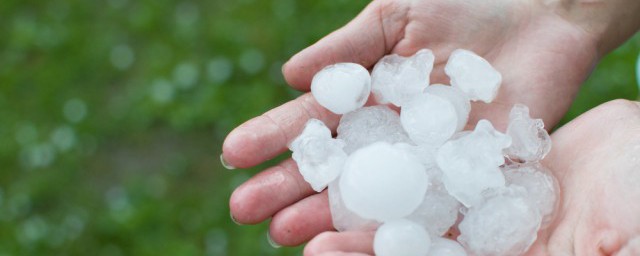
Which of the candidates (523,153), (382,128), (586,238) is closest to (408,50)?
(382,128)

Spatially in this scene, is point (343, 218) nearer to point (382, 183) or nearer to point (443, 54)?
point (382, 183)

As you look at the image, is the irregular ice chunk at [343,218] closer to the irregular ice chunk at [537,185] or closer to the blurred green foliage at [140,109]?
the irregular ice chunk at [537,185]

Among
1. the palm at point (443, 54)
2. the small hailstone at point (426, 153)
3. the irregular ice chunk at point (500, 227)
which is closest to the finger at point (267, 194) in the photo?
the palm at point (443, 54)

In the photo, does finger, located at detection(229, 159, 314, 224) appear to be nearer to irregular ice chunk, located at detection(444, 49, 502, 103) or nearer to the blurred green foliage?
irregular ice chunk, located at detection(444, 49, 502, 103)

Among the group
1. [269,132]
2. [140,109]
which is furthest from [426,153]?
[140,109]

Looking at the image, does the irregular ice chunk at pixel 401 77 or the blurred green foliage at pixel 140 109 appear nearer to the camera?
the irregular ice chunk at pixel 401 77

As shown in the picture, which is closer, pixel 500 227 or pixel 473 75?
pixel 500 227
